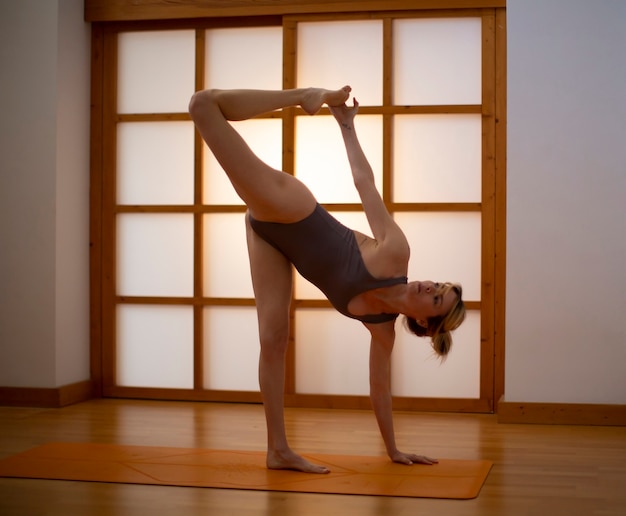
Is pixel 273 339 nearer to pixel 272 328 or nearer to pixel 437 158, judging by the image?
pixel 272 328

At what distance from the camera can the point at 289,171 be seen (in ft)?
16.6

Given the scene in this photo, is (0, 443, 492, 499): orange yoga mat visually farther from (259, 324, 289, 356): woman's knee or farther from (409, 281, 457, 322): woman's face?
(409, 281, 457, 322): woman's face

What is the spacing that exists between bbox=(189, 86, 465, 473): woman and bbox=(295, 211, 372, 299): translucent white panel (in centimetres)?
158

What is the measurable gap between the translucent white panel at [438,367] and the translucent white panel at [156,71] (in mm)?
1845

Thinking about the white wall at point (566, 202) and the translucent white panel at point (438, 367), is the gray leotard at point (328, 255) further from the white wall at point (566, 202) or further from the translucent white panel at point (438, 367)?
the translucent white panel at point (438, 367)

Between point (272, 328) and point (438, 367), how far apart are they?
1.79 metres

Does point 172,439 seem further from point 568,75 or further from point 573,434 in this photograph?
point 568,75

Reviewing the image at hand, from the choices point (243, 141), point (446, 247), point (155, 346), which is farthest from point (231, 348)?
point (243, 141)

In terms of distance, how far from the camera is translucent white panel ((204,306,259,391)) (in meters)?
5.20

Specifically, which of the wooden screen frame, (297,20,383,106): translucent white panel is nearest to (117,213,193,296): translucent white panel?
the wooden screen frame

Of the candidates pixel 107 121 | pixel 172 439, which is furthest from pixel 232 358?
pixel 107 121

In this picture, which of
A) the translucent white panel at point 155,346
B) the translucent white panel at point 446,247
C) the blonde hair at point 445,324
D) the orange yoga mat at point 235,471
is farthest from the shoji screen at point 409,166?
the blonde hair at point 445,324

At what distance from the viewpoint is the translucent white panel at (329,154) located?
5047 millimetres

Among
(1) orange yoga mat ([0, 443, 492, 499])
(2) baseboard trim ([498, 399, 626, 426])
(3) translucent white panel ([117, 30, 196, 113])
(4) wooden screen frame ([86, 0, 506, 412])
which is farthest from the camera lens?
(3) translucent white panel ([117, 30, 196, 113])
